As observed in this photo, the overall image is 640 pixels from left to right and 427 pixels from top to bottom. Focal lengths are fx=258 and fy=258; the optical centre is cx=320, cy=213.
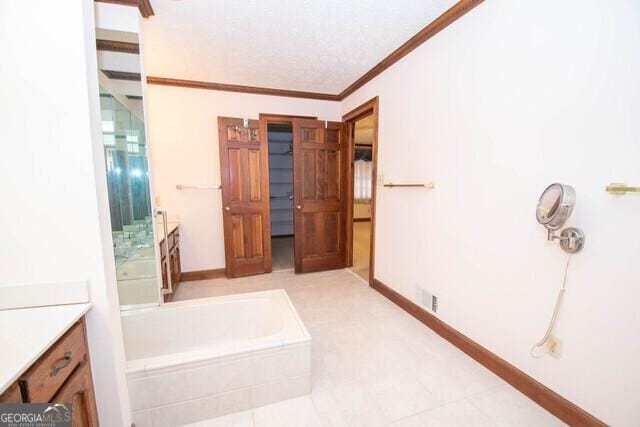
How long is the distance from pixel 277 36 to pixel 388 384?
2.75 m

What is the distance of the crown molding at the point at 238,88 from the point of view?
302 centimetres

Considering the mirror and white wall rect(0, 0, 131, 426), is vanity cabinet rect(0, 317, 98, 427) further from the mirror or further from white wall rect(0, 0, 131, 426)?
the mirror

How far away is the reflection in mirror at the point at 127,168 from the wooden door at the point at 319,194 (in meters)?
1.74

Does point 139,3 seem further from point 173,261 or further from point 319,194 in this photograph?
point 319,194

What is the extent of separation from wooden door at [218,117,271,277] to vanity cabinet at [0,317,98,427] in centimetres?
229

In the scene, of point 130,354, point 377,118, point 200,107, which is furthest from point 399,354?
point 200,107

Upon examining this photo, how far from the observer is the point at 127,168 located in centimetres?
192

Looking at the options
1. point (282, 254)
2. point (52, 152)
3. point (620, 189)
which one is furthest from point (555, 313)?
point (282, 254)

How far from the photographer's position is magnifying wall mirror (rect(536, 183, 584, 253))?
1.24m

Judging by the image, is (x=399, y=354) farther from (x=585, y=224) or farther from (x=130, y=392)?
(x=130, y=392)

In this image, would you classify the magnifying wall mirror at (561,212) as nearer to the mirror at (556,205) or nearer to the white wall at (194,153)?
the mirror at (556,205)

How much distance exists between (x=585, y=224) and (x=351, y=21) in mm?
1992

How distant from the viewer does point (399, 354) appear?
1919mm

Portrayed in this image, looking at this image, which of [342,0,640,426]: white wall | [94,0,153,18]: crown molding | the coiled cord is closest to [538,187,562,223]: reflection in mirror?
[342,0,640,426]: white wall
